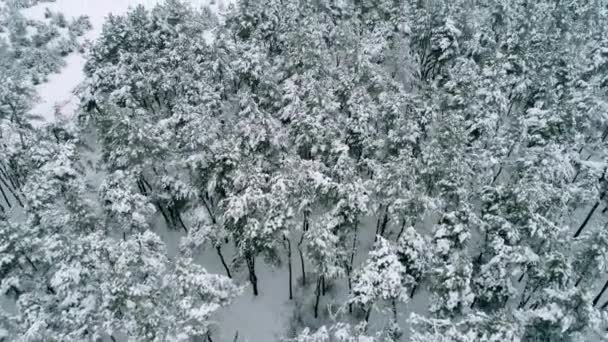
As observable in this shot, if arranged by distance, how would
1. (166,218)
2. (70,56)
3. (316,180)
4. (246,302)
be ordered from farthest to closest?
(70,56)
(166,218)
(246,302)
(316,180)

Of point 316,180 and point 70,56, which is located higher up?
point 70,56

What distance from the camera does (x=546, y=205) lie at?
26.3 m

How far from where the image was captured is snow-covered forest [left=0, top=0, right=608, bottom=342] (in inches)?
903

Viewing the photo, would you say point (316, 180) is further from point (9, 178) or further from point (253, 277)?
point (9, 178)

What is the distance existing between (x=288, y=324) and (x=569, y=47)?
3713cm

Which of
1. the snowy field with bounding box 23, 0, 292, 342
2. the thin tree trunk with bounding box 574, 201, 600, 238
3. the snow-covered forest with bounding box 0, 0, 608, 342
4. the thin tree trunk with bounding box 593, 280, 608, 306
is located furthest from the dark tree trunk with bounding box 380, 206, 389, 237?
the thin tree trunk with bounding box 574, 201, 600, 238

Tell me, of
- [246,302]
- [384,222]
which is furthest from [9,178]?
[384,222]

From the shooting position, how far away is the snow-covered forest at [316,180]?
22938 millimetres

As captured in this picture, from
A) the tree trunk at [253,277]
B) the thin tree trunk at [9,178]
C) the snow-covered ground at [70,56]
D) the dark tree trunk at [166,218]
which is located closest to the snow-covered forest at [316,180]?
the tree trunk at [253,277]

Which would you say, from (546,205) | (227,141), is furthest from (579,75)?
(227,141)

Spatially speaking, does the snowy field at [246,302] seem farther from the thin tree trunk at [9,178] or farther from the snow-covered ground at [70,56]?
the thin tree trunk at [9,178]

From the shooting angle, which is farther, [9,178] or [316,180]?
[9,178]

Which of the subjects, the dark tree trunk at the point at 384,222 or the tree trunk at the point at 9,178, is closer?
the dark tree trunk at the point at 384,222

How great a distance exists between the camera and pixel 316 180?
2503 cm
